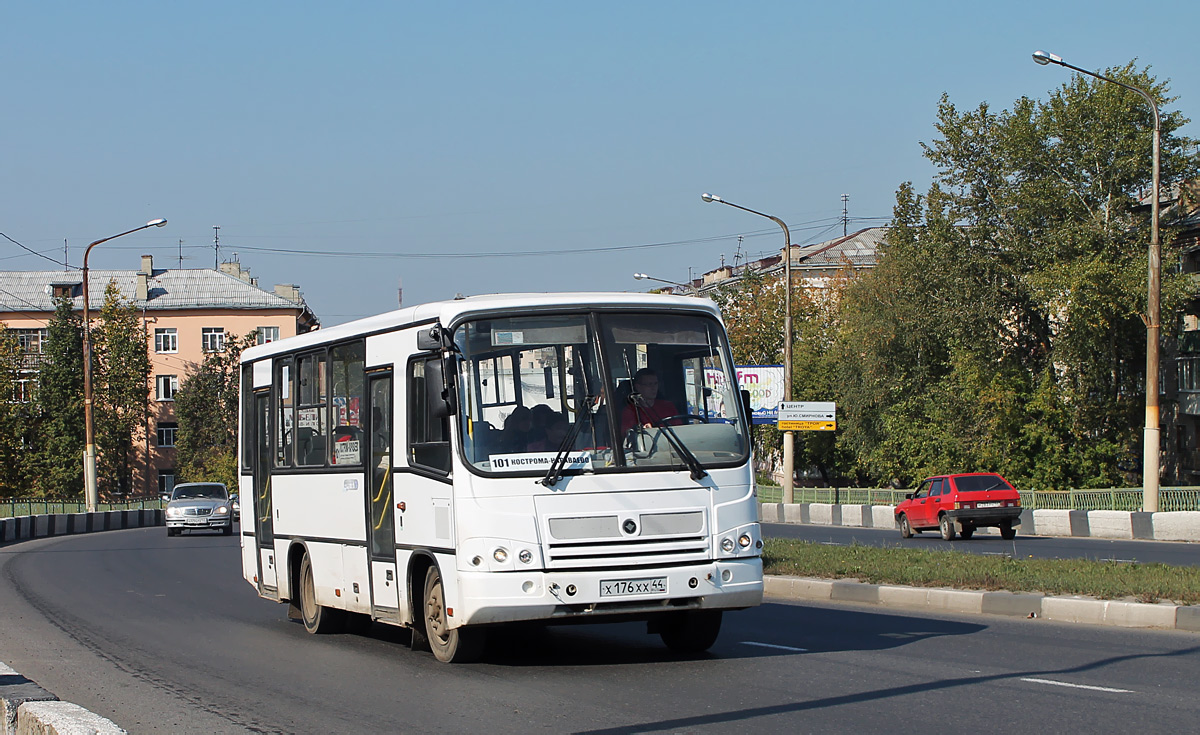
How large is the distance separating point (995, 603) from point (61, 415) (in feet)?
309

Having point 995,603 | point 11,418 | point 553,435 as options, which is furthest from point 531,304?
point 11,418

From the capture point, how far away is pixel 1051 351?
56.5 m

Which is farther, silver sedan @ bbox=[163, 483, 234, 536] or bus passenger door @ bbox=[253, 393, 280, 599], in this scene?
silver sedan @ bbox=[163, 483, 234, 536]

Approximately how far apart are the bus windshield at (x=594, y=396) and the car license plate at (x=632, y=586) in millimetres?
792

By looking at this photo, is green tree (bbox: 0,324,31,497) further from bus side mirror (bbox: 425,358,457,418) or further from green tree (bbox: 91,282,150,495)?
bus side mirror (bbox: 425,358,457,418)

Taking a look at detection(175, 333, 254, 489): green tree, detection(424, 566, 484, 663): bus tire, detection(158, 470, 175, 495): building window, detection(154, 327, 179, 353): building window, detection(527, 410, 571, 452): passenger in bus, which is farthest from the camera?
detection(154, 327, 179, 353): building window

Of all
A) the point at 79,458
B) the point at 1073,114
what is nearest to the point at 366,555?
the point at 1073,114

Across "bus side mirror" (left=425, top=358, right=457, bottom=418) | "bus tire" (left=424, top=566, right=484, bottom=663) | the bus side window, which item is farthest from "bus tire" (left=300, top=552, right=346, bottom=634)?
"bus side mirror" (left=425, top=358, right=457, bottom=418)

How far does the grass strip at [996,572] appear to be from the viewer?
1362cm

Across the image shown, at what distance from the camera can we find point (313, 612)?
1334 centimetres

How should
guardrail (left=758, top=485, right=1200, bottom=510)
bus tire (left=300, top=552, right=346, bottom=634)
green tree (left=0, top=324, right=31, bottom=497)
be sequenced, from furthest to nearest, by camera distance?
green tree (left=0, top=324, right=31, bottom=497) < guardrail (left=758, top=485, right=1200, bottom=510) < bus tire (left=300, top=552, right=346, bottom=634)

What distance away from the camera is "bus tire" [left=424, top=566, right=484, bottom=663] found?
33.7 feet

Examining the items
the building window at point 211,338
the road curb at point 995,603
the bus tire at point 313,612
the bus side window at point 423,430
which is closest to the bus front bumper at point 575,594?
the bus side window at point 423,430

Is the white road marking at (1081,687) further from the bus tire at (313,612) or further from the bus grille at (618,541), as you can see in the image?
the bus tire at (313,612)
